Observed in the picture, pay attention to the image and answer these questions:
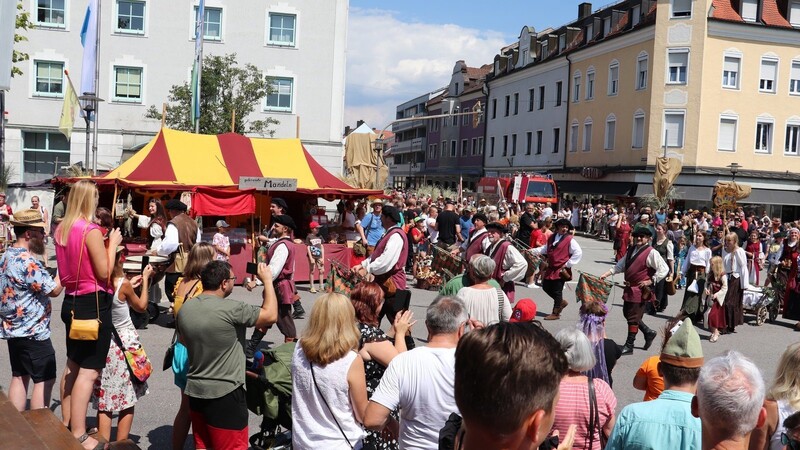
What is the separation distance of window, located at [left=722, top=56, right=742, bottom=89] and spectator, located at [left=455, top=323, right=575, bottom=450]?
36452mm

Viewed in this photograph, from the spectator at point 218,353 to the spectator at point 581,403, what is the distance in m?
1.83

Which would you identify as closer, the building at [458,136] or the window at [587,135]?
the window at [587,135]

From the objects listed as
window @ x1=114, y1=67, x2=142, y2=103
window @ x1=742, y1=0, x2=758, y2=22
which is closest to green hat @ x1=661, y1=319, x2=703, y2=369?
window @ x1=114, y1=67, x2=142, y2=103

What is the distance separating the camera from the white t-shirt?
148 inches

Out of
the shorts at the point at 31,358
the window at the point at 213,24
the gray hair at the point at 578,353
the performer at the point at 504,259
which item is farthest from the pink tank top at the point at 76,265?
the window at the point at 213,24

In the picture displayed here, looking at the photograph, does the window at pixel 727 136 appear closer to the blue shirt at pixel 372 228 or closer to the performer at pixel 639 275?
the blue shirt at pixel 372 228

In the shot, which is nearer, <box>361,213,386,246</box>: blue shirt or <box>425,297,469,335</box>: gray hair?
<box>425,297,469,335</box>: gray hair

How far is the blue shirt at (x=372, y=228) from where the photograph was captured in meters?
16.2

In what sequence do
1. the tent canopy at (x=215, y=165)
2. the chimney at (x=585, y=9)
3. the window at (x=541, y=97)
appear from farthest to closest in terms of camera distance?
the window at (x=541, y=97), the chimney at (x=585, y=9), the tent canopy at (x=215, y=165)

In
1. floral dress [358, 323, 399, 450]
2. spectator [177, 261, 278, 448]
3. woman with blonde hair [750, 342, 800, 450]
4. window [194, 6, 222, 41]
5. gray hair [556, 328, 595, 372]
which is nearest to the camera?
woman with blonde hair [750, 342, 800, 450]

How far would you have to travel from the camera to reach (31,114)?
96.4ft

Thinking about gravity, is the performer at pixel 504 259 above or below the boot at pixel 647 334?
above

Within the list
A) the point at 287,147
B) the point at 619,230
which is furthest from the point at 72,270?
the point at 619,230

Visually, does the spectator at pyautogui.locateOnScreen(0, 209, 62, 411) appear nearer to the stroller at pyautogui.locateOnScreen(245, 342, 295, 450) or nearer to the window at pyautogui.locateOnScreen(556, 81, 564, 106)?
the stroller at pyautogui.locateOnScreen(245, 342, 295, 450)
